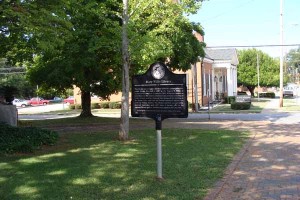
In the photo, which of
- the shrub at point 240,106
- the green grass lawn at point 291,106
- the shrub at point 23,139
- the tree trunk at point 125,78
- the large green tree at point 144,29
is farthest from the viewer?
the shrub at point 240,106

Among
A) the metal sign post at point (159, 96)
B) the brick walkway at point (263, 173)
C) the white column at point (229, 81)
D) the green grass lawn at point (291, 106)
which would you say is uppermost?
the white column at point (229, 81)

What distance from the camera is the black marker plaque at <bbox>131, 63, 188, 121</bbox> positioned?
326 inches

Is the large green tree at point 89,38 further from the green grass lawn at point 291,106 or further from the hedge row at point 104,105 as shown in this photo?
the hedge row at point 104,105

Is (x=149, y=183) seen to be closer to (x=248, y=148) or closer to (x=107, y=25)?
(x=248, y=148)

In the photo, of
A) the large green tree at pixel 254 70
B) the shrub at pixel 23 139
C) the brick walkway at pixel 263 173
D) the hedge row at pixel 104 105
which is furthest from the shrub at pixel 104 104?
the large green tree at pixel 254 70

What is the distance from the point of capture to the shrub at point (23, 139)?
11539 millimetres

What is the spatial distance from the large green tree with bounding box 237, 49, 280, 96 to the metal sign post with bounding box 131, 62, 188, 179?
59.0 m

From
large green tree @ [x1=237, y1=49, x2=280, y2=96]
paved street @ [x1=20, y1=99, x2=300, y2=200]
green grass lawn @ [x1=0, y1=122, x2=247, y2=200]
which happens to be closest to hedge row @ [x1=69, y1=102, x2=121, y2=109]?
green grass lawn @ [x1=0, y1=122, x2=247, y2=200]

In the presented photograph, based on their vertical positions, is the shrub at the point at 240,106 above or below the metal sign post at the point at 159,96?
below

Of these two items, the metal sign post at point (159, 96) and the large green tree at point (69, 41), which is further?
the large green tree at point (69, 41)

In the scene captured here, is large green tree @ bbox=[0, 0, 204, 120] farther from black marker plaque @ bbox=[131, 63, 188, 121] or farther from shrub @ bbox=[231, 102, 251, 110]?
shrub @ bbox=[231, 102, 251, 110]

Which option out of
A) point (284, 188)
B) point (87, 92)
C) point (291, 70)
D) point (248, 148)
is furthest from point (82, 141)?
point (291, 70)

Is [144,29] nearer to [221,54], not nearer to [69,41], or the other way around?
[69,41]

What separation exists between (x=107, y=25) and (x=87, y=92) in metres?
8.98
